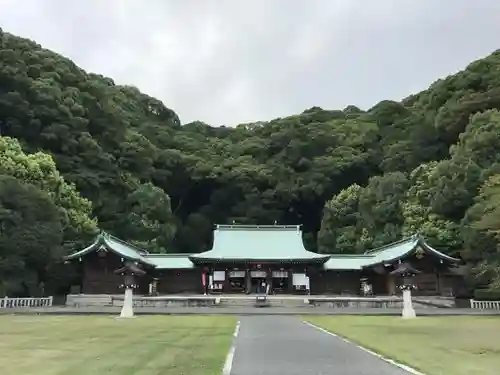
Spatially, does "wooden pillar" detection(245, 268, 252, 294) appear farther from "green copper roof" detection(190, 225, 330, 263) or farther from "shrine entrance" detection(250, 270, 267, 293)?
"green copper roof" detection(190, 225, 330, 263)

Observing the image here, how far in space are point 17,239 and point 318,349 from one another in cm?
2556

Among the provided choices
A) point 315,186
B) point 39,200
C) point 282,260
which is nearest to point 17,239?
point 39,200

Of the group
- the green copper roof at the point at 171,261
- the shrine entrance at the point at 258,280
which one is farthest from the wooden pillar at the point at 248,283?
the green copper roof at the point at 171,261

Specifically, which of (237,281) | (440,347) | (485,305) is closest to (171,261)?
(237,281)

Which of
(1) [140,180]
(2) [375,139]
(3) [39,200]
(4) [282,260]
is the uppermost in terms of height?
(2) [375,139]

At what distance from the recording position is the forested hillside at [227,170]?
3328 cm

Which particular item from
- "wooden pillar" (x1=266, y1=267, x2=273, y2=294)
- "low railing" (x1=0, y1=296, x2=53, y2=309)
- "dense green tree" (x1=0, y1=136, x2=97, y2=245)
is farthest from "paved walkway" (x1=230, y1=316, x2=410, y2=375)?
"wooden pillar" (x1=266, y1=267, x2=273, y2=294)

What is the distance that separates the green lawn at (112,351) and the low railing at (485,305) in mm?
20806

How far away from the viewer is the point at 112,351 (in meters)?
10.2

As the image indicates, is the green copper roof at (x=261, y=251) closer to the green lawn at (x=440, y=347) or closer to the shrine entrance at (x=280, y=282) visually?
the shrine entrance at (x=280, y=282)

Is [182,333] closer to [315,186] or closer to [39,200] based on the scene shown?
[39,200]

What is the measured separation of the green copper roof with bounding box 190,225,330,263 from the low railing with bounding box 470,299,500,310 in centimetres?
1035

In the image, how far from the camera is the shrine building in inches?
1473

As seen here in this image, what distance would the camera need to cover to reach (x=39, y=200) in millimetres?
32781
